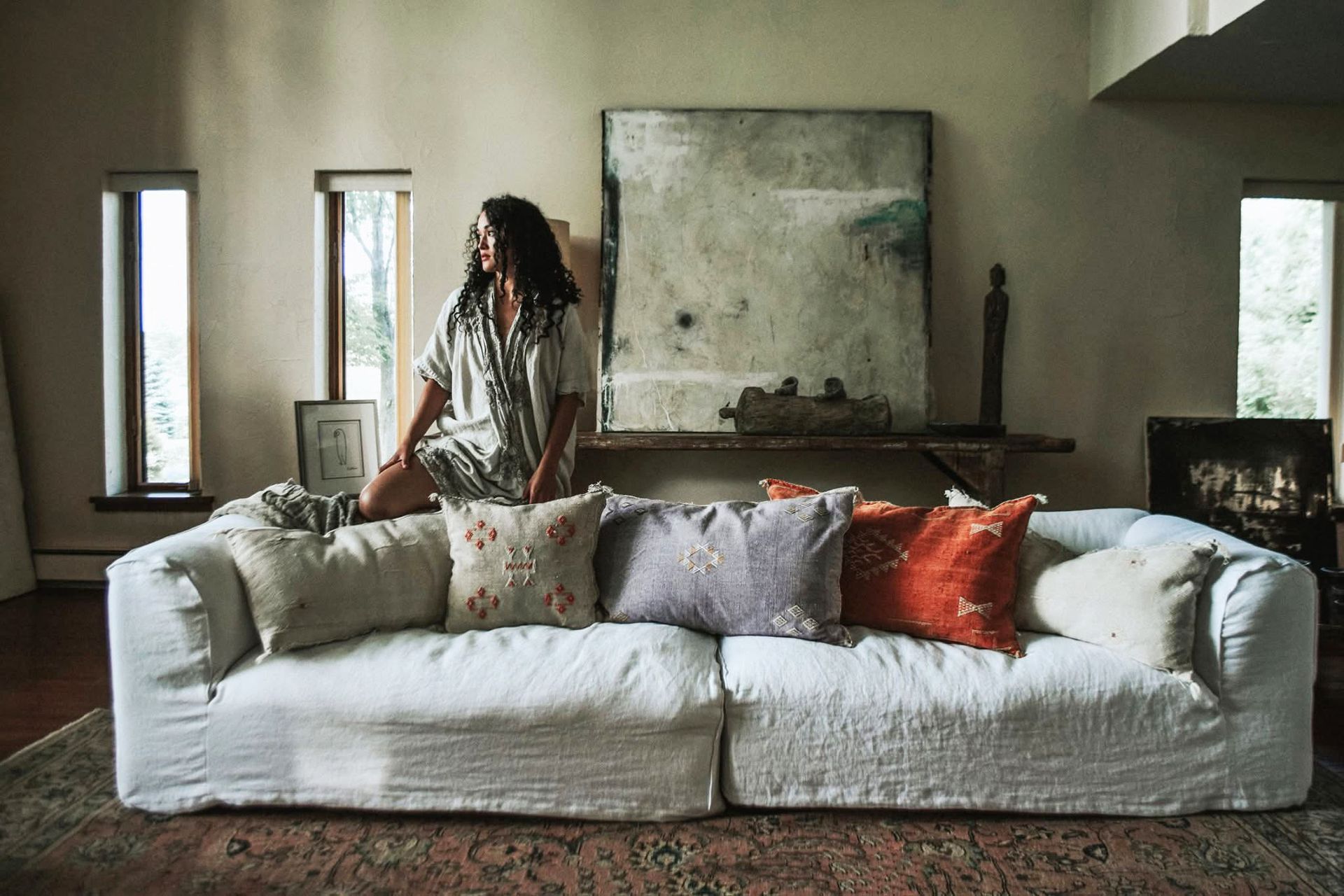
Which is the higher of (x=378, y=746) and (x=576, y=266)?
(x=576, y=266)

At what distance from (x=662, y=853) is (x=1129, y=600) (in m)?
1.15

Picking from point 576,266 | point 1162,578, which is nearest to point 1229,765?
point 1162,578

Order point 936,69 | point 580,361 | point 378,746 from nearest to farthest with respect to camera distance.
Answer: point 378,746 < point 580,361 < point 936,69

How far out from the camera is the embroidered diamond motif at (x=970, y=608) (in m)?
2.19

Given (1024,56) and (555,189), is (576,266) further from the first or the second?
(1024,56)

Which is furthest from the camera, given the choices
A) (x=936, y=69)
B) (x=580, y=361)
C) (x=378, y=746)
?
(x=936, y=69)

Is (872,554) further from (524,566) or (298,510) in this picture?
(298,510)

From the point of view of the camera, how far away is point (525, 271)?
2.74 metres

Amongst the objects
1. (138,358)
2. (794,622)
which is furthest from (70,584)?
(794,622)

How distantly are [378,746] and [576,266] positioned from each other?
261 centimetres

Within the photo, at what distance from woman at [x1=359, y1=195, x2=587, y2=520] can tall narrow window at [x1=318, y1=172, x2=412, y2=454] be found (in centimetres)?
167

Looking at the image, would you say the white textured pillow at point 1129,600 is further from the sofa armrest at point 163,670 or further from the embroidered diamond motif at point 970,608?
the sofa armrest at point 163,670

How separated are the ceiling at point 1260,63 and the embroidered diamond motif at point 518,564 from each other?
2.91 metres

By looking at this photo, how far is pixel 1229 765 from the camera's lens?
2023 mm
